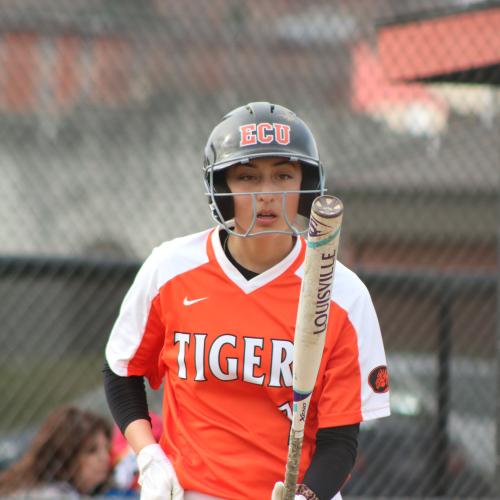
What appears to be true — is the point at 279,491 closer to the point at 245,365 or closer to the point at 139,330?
the point at 245,365

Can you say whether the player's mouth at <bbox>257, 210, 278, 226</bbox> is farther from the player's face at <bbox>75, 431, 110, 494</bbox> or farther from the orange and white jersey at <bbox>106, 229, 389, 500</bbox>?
the player's face at <bbox>75, 431, 110, 494</bbox>

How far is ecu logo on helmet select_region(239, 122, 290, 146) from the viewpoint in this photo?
108 inches

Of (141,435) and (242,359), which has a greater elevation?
(242,359)

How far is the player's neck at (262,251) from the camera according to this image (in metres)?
2.84

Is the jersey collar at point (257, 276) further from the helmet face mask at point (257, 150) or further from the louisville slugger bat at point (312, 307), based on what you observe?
the louisville slugger bat at point (312, 307)

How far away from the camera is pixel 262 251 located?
286 cm

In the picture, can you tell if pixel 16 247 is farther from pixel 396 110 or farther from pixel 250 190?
pixel 250 190

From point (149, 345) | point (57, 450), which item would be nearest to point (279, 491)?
point (149, 345)

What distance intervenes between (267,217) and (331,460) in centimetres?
68

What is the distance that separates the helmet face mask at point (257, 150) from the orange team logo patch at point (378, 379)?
441 millimetres

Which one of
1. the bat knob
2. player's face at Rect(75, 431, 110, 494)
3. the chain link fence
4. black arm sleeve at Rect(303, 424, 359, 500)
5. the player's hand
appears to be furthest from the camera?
the chain link fence

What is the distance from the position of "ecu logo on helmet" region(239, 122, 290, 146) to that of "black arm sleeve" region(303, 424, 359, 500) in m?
0.80

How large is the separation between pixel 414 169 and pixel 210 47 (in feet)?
7.65

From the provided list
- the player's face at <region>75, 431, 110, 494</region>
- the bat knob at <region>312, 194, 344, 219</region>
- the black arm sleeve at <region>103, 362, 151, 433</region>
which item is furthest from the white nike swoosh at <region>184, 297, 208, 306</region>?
the player's face at <region>75, 431, 110, 494</region>
